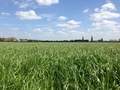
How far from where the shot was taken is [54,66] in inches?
163

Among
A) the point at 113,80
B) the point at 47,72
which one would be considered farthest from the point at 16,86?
the point at 113,80

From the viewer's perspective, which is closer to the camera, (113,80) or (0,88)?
(0,88)

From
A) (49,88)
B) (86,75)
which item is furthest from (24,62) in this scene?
(86,75)

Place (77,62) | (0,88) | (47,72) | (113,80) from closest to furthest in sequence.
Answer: (0,88), (113,80), (47,72), (77,62)

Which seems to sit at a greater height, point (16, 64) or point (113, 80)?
point (16, 64)

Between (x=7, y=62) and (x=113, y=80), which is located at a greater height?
(x=7, y=62)

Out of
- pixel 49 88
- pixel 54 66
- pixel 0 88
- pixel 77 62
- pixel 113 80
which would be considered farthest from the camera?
pixel 77 62

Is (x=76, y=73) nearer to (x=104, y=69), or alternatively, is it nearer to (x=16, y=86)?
(x=104, y=69)

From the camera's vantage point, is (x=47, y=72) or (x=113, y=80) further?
(x=47, y=72)

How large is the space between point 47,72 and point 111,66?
146cm

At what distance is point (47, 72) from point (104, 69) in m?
1.27

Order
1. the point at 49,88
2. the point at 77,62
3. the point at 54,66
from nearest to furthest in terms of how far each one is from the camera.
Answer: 1. the point at 49,88
2. the point at 54,66
3. the point at 77,62

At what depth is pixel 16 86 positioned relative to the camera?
9.21ft

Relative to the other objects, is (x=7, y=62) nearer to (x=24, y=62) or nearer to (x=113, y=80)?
(x=24, y=62)
